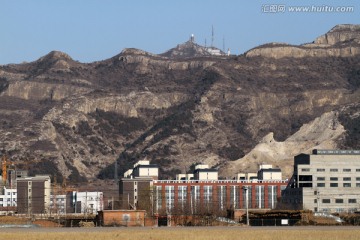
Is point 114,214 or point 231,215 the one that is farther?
point 231,215

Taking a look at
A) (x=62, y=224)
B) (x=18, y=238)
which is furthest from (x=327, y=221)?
(x=18, y=238)

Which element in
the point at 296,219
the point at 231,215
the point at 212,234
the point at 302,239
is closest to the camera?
the point at 302,239

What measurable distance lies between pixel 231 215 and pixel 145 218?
19.6 metres

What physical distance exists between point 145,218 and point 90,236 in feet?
160

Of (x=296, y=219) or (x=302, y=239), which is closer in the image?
(x=302, y=239)

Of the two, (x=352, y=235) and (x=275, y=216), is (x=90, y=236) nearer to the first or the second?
(x=352, y=235)

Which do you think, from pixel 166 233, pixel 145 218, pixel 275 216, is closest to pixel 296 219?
pixel 275 216

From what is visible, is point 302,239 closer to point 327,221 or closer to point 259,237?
point 259,237

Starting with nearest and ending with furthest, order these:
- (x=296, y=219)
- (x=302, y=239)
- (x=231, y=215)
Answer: (x=302, y=239), (x=296, y=219), (x=231, y=215)

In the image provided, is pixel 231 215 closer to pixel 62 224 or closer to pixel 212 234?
pixel 62 224

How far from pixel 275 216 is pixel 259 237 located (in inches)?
1989

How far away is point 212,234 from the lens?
128 m

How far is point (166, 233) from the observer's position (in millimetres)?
131000

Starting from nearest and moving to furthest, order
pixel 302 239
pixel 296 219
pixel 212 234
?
1. pixel 302 239
2. pixel 212 234
3. pixel 296 219
